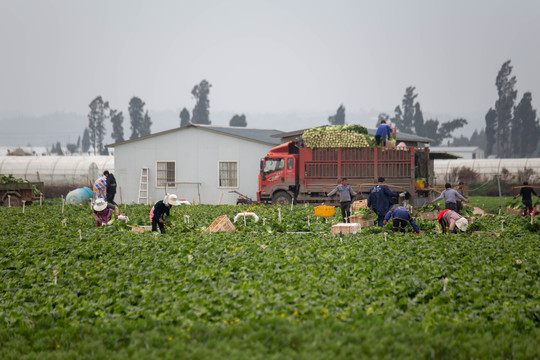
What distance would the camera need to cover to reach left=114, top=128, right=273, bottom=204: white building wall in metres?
29.8

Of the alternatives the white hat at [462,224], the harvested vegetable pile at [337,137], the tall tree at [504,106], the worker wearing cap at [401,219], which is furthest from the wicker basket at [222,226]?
the tall tree at [504,106]

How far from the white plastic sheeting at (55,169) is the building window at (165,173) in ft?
46.9

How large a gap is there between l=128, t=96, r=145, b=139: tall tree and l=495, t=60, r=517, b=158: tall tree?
6018cm

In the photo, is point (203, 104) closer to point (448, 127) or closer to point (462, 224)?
point (448, 127)

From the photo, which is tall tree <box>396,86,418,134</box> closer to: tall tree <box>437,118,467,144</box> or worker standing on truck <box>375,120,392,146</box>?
tall tree <box>437,118,467,144</box>

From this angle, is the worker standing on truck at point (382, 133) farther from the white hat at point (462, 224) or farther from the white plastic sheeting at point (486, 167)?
the white plastic sheeting at point (486, 167)

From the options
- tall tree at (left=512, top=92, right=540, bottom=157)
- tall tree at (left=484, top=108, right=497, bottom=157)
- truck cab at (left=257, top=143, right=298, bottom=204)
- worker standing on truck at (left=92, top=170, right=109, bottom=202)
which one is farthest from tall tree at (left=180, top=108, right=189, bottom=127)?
worker standing on truck at (left=92, top=170, right=109, bottom=202)

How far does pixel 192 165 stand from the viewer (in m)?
30.4

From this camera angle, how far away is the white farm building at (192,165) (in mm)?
29812

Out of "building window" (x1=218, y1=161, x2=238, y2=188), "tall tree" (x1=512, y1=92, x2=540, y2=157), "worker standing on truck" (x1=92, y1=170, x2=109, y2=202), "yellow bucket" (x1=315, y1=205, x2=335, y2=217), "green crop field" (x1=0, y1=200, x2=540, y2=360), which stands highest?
"tall tree" (x1=512, y1=92, x2=540, y2=157)

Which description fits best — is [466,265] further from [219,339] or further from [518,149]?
[518,149]

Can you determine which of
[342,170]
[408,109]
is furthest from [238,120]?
[342,170]

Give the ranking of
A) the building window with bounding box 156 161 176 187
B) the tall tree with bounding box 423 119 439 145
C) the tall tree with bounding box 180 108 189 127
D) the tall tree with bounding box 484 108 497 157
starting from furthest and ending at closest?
the tall tree with bounding box 180 108 189 127 → the tall tree with bounding box 423 119 439 145 → the tall tree with bounding box 484 108 497 157 → the building window with bounding box 156 161 176 187

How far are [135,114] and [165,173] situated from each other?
7630 centimetres
